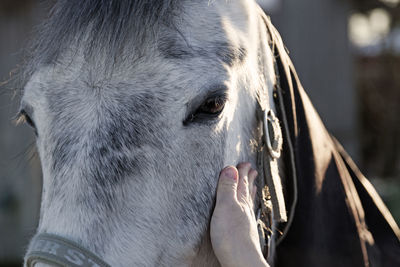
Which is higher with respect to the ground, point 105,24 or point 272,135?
point 105,24

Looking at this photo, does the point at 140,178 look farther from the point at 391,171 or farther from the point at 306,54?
the point at 391,171

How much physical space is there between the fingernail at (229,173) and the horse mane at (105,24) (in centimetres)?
44

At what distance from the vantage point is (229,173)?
1408 mm

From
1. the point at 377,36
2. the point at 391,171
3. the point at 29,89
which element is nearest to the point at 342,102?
the point at 391,171

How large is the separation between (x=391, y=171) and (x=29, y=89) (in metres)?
8.07

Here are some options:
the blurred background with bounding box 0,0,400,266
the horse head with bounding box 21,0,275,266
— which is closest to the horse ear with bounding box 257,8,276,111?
the horse head with bounding box 21,0,275,266

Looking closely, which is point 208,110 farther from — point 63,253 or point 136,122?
point 63,253

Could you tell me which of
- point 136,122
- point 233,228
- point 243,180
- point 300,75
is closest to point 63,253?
point 136,122

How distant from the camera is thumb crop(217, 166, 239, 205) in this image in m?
1.38

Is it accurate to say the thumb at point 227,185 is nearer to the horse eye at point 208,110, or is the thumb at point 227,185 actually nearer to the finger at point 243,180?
the finger at point 243,180

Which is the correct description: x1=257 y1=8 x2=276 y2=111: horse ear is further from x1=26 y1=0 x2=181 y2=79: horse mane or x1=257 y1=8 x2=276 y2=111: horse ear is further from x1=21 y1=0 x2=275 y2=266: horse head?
x1=26 y1=0 x2=181 y2=79: horse mane

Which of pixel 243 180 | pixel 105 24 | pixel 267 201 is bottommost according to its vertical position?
pixel 267 201

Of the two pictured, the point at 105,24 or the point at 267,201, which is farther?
the point at 267,201

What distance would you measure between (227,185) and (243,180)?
3.9 inches
